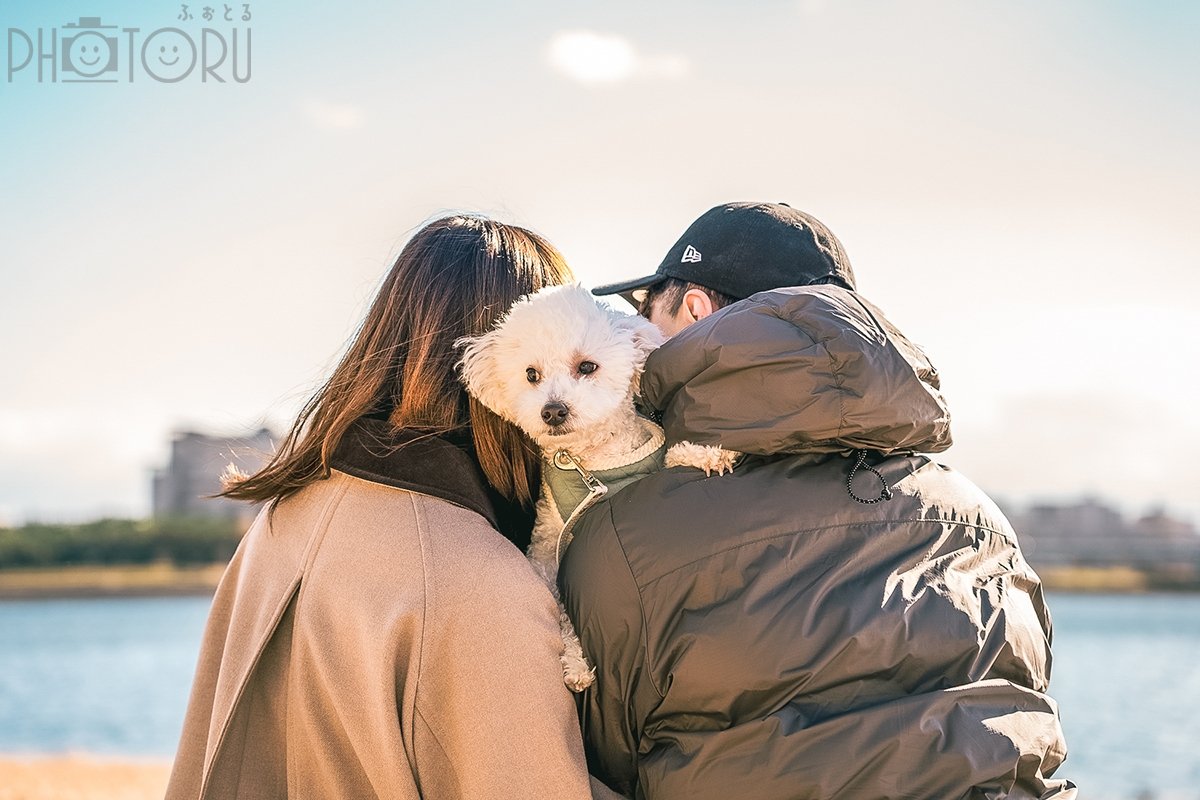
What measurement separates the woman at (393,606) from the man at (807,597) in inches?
6.7

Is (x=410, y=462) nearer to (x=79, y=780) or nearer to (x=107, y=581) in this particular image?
(x=79, y=780)

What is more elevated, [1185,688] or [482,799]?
[482,799]

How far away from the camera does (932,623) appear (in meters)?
1.84

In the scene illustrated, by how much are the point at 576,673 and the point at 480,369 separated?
75 cm

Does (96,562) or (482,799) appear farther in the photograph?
(96,562)

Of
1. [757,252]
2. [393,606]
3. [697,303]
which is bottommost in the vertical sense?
[393,606]

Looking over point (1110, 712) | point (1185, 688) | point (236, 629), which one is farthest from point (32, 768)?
point (1185, 688)

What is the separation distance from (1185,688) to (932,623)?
84.9 ft

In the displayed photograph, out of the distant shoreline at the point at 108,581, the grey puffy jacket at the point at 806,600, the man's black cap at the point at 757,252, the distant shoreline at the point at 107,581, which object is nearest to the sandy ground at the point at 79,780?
the man's black cap at the point at 757,252

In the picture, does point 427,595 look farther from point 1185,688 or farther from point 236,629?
point 1185,688

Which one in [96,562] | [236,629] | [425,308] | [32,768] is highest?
[425,308]

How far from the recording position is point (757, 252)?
8.67 ft

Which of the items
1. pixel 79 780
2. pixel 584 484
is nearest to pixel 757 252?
pixel 584 484

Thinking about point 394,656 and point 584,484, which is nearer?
point 394,656
